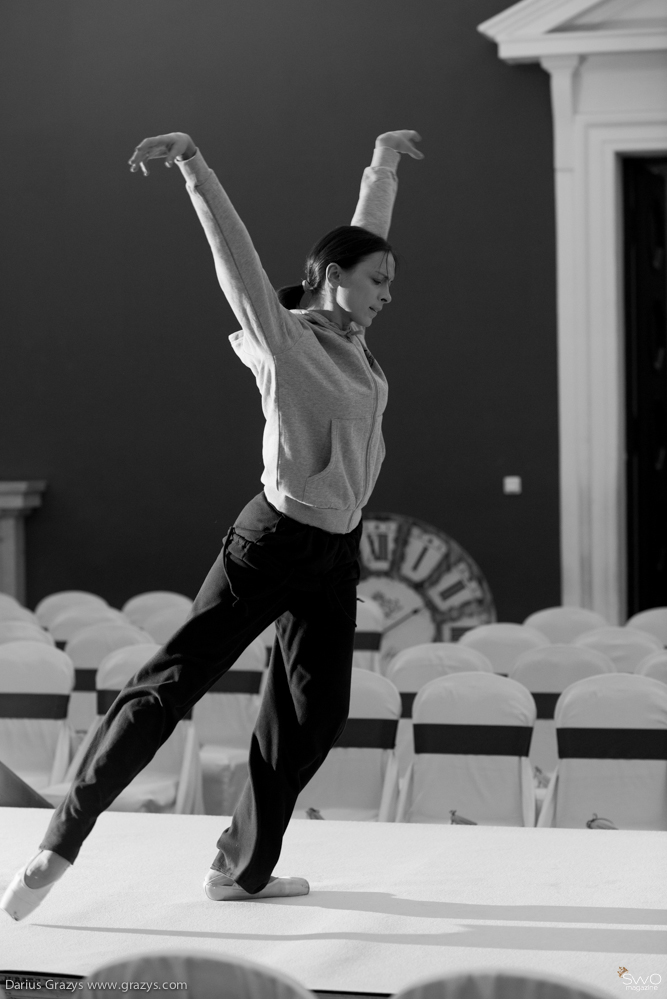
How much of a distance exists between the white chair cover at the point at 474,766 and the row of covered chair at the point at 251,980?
2312mm

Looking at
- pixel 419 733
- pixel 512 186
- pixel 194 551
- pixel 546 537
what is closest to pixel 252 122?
pixel 512 186

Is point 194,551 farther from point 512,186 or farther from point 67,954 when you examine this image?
point 67,954

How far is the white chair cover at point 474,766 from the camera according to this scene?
362 centimetres

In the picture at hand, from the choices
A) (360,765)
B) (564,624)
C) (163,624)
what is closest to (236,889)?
(360,765)

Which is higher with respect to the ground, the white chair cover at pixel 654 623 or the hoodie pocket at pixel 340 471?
the hoodie pocket at pixel 340 471

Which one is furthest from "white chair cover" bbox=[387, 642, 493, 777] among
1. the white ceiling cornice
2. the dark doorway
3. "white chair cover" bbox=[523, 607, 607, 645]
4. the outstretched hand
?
the white ceiling cornice

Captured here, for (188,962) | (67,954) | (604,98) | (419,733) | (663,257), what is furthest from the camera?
(663,257)

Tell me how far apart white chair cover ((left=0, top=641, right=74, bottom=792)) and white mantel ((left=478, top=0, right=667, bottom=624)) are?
179 inches

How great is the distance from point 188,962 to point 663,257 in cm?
776

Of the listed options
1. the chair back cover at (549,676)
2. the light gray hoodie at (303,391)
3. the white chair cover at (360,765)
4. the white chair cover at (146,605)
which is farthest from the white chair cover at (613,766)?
the white chair cover at (146,605)

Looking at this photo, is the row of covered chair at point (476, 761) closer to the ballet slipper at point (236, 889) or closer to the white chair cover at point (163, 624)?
the ballet slipper at point (236, 889)

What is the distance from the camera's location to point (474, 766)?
3.66m

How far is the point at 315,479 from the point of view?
2080 mm

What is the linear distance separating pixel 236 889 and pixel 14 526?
6.43 metres
